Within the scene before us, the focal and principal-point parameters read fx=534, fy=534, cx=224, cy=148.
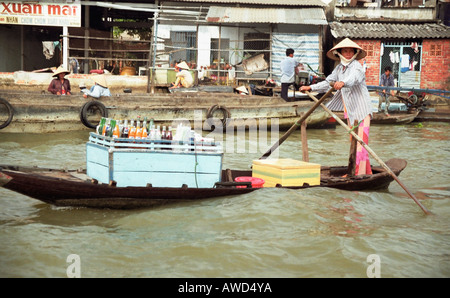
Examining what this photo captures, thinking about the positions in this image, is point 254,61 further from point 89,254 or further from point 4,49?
point 89,254

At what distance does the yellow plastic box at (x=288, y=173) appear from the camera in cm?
603

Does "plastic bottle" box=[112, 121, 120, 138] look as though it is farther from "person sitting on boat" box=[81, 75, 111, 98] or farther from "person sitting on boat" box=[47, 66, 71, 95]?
"person sitting on boat" box=[47, 66, 71, 95]

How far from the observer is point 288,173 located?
19.7 feet

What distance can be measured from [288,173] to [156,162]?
4.88 ft

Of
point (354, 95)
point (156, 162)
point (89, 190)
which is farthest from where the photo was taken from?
point (354, 95)

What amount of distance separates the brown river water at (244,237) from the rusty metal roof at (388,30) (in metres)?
11.6

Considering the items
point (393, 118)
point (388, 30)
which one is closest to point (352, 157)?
point (393, 118)

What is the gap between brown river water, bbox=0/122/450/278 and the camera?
4.48 m

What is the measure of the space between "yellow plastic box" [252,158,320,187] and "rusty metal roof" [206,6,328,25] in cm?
1144

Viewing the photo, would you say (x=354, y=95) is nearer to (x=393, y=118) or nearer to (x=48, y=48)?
(x=393, y=118)

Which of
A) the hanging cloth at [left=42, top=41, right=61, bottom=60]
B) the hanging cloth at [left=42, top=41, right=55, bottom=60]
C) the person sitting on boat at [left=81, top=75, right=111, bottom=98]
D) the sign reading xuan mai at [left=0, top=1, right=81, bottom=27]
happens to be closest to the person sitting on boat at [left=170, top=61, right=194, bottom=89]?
the person sitting on boat at [left=81, top=75, right=111, bottom=98]

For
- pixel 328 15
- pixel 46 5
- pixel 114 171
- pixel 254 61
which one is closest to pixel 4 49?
pixel 46 5

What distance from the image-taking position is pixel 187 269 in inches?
174

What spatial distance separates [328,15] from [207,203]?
1586 cm
